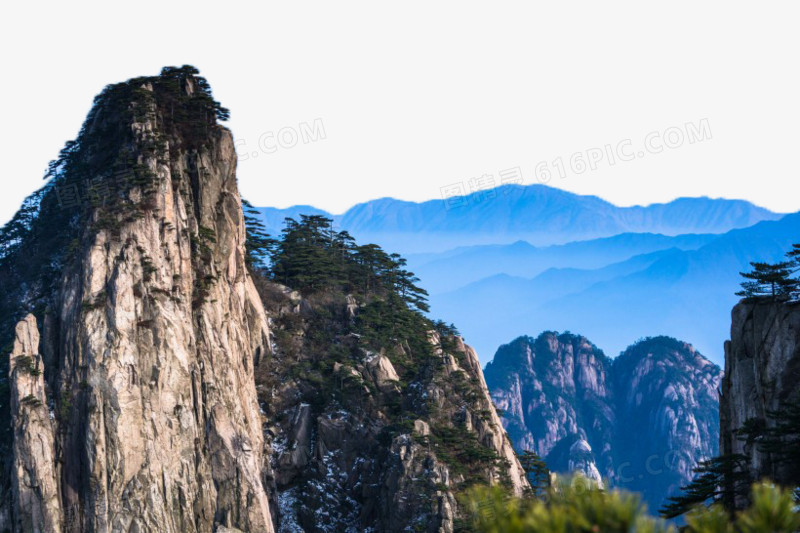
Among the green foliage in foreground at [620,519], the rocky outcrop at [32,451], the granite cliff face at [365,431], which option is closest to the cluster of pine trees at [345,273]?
the granite cliff face at [365,431]

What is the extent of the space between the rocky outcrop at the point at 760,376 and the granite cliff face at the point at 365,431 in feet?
74.4

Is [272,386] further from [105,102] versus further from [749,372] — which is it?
[749,372]

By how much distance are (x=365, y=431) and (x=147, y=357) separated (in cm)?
2158

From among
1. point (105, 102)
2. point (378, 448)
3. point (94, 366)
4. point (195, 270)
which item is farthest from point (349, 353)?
point (105, 102)

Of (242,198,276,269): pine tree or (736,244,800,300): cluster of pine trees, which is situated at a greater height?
(242,198,276,269): pine tree

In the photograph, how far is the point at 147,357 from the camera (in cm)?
5384

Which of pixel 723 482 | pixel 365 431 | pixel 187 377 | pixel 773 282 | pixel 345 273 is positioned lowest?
pixel 723 482

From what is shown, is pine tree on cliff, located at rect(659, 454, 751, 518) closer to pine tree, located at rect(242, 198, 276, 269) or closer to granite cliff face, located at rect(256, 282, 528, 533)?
granite cliff face, located at rect(256, 282, 528, 533)

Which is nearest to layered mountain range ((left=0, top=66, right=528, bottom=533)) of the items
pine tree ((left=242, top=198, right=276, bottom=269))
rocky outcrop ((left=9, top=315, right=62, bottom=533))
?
rocky outcrop ((left=9, top=315, right=62, bottom=533))

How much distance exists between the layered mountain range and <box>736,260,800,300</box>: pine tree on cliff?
27.4 metres

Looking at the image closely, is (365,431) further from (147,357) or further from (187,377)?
(147,357)

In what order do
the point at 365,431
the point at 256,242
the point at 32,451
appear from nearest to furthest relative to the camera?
the point at 32,451 < the point at 365,431 < the point at 256,242

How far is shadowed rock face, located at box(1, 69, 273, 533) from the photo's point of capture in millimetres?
51219

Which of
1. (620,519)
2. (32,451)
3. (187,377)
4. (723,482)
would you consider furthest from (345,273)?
(620,519)
